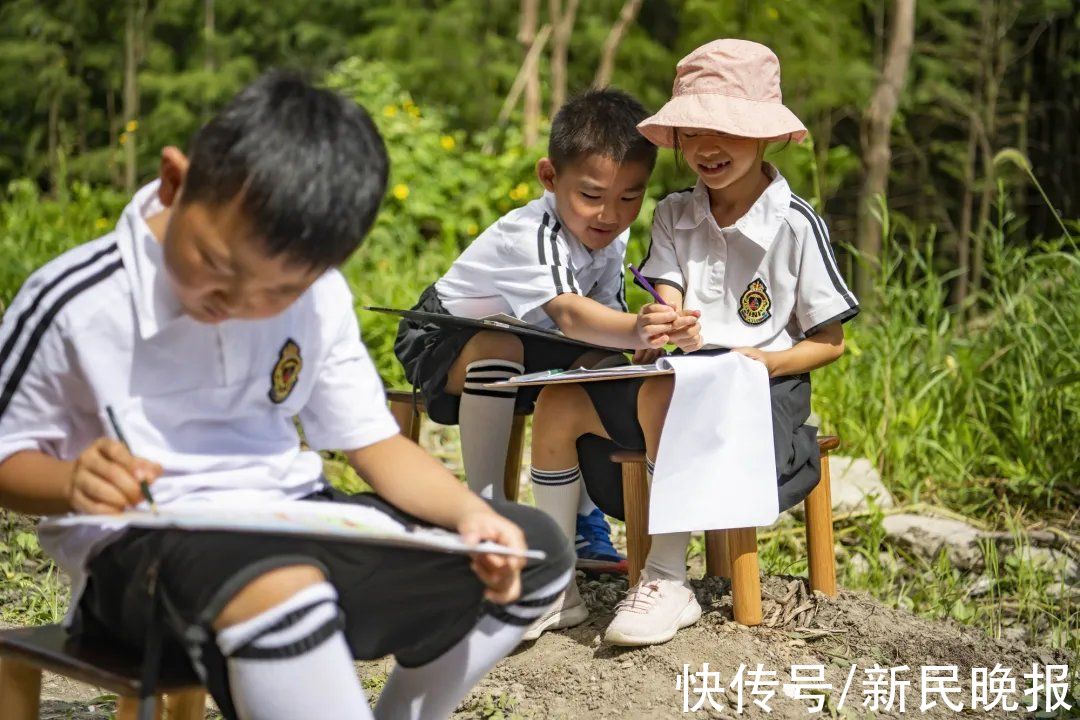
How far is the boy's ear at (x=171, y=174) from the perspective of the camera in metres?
1.60

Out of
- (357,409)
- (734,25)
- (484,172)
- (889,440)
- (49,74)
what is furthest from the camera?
(49,74)

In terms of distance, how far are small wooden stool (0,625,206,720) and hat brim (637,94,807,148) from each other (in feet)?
5.08

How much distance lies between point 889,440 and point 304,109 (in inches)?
120

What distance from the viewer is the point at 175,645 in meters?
1.62

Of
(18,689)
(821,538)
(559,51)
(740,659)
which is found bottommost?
(740,659)

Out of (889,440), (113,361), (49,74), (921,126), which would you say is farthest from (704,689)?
(49,74)

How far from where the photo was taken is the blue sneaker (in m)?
3.13

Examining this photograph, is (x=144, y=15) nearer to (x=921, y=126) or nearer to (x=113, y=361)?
(x=921, y=126)

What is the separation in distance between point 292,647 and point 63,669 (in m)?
0.32

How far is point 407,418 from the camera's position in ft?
10.8

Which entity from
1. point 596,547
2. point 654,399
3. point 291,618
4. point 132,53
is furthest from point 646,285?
point 132,53

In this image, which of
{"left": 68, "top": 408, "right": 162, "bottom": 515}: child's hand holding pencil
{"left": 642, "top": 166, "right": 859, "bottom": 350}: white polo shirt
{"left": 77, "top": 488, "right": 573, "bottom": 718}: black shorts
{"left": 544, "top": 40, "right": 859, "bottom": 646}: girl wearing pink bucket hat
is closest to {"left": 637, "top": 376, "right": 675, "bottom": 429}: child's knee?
{"left": 544, "top": 40, "right": 859, "bottom": 646}: girl wearing pink bucket hat

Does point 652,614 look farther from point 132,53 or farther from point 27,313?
point 132,53

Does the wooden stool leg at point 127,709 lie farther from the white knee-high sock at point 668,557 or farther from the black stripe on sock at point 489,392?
the black stripe on sock at point 489,392
